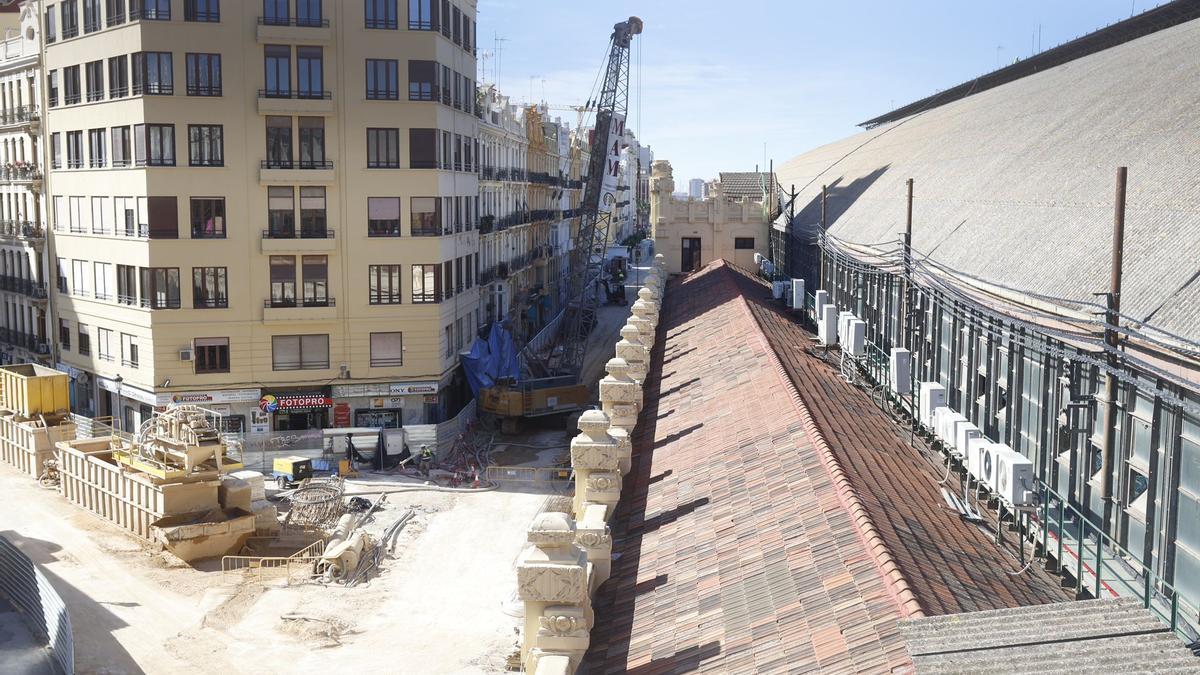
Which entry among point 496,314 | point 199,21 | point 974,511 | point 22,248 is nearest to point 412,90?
point 199,21

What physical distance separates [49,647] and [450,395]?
98.4ft

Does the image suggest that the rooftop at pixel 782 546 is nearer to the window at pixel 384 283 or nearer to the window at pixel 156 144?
the window at pixel 384 283

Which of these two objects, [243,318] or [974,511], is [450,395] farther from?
[974,511]

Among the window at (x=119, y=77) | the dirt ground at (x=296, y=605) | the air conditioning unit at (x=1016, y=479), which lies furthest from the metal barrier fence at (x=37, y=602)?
the window at (x=119, y=77)

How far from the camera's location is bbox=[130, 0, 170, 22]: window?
54406 millimetres

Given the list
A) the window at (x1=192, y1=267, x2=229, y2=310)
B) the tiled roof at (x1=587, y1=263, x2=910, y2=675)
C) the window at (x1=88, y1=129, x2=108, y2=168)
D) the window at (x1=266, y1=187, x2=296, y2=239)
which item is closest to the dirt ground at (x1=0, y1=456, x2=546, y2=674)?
the tiled roof at (x1=587, y1=263, x2=910, y2=675)

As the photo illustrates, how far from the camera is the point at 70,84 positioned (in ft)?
200

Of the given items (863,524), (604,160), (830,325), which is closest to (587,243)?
(604,160)

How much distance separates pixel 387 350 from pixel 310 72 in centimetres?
1352

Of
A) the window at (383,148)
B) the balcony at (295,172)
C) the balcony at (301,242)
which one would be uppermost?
the window at (383,148)

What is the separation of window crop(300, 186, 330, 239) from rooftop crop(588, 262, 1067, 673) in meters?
31.7

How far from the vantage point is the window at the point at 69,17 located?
195ft

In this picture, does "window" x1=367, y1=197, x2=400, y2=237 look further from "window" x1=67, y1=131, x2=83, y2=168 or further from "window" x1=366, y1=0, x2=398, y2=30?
"window" x1=67, y1=131, x2=83, y2=168

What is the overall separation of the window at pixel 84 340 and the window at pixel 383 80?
1967 centimetres
